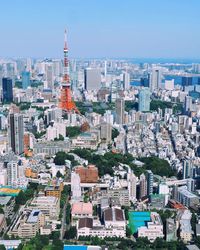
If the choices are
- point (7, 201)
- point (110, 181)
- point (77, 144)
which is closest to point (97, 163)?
point (110, 181)

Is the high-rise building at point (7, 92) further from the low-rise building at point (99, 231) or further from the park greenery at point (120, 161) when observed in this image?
the low-rise building at point (99, 231)

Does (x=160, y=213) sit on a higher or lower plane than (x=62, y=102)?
lower

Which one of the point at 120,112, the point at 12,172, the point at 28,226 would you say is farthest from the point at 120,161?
the point at 120,112

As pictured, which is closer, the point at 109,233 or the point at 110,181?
the point at 109,233

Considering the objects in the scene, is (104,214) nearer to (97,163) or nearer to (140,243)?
(140,243)

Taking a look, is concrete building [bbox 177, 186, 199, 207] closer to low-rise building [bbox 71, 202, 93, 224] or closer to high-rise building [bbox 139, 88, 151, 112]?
low-rise building [bbox 71, 202, 93, 224]

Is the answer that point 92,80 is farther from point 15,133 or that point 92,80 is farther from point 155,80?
point 15,133

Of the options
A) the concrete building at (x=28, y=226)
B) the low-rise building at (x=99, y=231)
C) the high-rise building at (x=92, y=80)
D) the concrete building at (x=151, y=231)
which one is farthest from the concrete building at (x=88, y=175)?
the high-rise building at (x=92, y=80)
